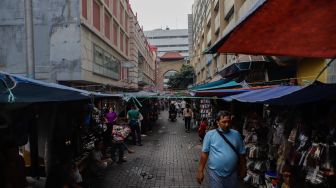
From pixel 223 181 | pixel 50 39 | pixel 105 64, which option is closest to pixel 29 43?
pixel 223 181

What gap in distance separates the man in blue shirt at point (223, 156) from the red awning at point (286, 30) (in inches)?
57.4

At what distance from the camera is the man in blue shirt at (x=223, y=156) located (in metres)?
5.36

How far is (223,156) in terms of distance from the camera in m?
5.36

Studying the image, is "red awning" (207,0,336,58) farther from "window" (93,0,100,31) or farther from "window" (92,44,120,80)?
"window" (93,0,100,31)

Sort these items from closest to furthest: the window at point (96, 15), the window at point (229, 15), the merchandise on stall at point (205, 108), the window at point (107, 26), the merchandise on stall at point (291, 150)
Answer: the merchandise on stall at point (291, 150) → the merchandise on stall at point (205, 108) → the window at point (229, 15) → the window at point (96, 15) → the window at point (107, 26)

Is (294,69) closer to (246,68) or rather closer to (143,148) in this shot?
(246,68)

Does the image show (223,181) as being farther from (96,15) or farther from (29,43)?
(96,15)

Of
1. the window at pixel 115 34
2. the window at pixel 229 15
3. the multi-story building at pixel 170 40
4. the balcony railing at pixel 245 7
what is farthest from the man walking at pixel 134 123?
the multi-story building at pixel 170 40

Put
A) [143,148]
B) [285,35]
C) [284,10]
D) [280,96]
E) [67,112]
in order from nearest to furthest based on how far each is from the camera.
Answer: [284,10], [285,35], [280,96], [67,112], [143,148]

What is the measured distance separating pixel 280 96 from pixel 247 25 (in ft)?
8.50

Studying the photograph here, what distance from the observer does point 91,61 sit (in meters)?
21.0

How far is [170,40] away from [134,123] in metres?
109

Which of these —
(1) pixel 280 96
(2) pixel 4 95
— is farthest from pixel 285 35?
(2) pixel 4 95

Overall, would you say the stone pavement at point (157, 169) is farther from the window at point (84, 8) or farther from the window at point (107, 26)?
the window at point (107, 26)
